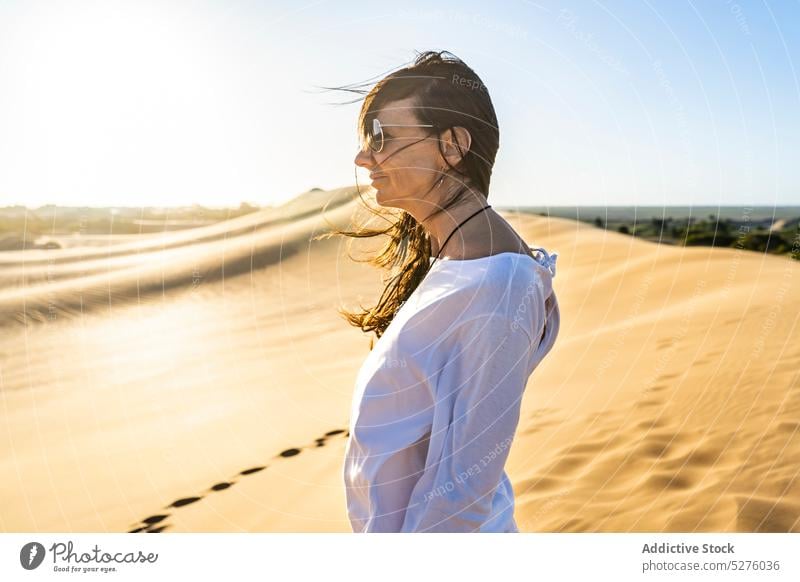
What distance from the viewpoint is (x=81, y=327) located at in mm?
9094

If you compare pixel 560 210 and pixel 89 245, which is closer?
pixel 89 245

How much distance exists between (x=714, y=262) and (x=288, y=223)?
34.5 ft

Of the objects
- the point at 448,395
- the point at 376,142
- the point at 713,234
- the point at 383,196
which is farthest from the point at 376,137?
the point at 713,234

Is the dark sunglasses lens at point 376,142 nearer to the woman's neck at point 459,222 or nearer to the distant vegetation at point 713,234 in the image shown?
the woman's neck at point 459,222

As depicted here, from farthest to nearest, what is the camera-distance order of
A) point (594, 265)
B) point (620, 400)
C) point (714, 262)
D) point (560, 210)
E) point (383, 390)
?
1. point (560, 210)
2. point (594, 265)
3. point (714, 262)
4. point (620, 400)
5. point (383, 390)

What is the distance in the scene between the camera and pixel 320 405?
595 cm

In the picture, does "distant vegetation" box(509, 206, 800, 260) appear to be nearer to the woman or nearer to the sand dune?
the sand dune

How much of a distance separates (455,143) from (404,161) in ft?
0.35

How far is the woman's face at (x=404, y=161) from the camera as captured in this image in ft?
4.67

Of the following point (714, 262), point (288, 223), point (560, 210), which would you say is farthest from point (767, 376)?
point (560, 210)

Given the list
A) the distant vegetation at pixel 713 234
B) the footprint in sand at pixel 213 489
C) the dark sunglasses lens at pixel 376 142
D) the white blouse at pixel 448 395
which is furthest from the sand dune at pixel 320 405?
the dark sunglasses lens at pixel 376 142
